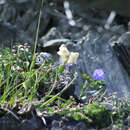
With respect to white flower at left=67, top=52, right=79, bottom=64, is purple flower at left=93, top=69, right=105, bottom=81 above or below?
below

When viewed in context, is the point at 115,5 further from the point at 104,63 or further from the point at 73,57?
the point at 104,63

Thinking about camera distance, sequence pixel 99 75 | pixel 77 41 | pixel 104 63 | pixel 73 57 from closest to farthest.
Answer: pixel 73 57
pixel 99 75
pixel 104 63
pixel 77 41

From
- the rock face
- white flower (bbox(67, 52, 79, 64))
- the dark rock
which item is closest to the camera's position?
the dark rock

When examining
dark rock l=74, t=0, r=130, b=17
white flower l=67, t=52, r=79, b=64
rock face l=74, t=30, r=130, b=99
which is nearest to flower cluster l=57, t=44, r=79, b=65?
white flower l=67, t=52, r=79, b=64

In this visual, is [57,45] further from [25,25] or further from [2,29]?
[25,25]

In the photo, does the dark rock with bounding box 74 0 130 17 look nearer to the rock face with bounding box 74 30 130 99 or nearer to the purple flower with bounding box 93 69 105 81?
the purple flower with bounding box 93 69 105 81

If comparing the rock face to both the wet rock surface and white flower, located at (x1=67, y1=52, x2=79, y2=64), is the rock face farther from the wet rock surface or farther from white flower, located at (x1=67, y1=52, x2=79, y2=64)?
white flower, located at (x1=67, y1=52, x2=79, y2=64)

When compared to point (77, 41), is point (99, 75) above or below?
below

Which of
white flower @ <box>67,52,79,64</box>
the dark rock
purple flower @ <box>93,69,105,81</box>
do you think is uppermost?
the dark rock

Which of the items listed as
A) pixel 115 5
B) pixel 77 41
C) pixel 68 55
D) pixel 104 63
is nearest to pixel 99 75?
pixel 68 55

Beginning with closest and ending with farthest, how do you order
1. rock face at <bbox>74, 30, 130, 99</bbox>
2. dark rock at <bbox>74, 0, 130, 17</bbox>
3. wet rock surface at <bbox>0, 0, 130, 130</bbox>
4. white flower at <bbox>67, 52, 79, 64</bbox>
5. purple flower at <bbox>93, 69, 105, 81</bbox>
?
dark rock at <bbox>74, 0, 130, 17</bbox>, white flower at <bbox>67, 52, 79, 64</bbox>, purple flower at <bbox>93, 69, 105, 81</bbox>, wet rock surface at <bbox>0, 0, 130, 130</bbox>, rock face at <bbox>74, 30, 130, 99</bbox>

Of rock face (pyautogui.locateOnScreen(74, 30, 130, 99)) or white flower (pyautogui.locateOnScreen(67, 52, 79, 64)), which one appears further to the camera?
rock face (pyautogui.locateOnScreen(74, 30, 130, 99))

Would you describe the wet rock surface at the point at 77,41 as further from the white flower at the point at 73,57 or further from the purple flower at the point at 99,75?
the white flower at the point at 73,57

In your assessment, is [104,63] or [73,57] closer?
[73,57]
